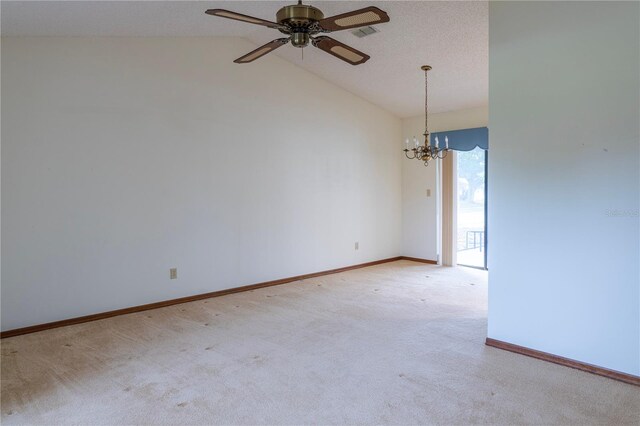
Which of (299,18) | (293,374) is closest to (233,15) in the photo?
(299,18)

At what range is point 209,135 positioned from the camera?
467cm

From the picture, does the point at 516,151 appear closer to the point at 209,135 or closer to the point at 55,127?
the point at 209,135

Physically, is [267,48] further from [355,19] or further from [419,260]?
[419,260]

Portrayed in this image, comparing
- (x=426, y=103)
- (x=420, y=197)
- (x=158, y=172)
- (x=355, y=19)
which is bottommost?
(x=420, y=197)

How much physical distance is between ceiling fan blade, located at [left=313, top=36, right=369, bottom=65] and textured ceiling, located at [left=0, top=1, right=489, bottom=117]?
3.20 ft

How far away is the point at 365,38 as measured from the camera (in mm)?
4336

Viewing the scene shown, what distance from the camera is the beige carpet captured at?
7.28 feet

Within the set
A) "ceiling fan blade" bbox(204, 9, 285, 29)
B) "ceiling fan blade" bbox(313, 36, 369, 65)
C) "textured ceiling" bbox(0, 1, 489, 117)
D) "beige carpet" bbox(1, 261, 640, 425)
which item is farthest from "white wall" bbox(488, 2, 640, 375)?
"ceiling fan blade" bbox(204, 9, 285, 29)

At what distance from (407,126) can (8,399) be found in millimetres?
6316

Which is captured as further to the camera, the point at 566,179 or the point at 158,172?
the point at 158,172

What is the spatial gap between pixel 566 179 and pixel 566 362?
1.28 m

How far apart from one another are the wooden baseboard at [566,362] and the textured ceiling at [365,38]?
2.85m

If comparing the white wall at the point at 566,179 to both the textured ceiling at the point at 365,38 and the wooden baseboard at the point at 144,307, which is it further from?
the wooden baseboard at the point at 144,307

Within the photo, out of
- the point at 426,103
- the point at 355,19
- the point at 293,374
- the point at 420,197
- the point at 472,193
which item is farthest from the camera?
the point at 420,197
